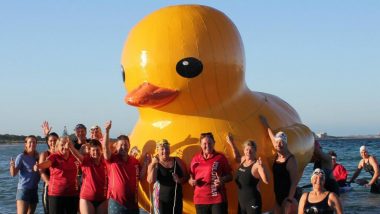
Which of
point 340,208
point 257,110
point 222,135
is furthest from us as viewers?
point 257,110

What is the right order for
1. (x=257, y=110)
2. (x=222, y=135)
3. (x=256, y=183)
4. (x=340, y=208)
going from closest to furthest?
(x=340, y=208) → (x=256, y=183) → (x=222, y=135) → (x=257, y=110)

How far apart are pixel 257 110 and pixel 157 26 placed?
5.88 ft

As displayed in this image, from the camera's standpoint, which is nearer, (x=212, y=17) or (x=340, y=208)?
(x=340, y=208)

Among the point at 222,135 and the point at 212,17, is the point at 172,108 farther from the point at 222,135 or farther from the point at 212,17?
the point at 212,17

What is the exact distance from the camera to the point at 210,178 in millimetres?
6863

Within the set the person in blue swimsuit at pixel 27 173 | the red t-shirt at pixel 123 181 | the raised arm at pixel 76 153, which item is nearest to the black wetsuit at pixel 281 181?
the red t-shirt at pixel 123 181

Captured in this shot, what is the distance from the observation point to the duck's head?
7.39m

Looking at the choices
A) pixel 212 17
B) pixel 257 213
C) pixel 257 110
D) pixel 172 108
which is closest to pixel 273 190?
pixel 257 213

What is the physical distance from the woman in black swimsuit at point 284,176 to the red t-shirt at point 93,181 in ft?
7.02

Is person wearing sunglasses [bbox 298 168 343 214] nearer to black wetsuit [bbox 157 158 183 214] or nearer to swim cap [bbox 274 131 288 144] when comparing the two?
swim cap [bbox 274 131 288 144]

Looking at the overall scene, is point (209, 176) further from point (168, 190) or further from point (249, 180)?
point (168, 190)

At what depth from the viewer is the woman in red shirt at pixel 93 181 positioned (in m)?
7.22

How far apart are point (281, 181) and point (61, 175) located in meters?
2.83

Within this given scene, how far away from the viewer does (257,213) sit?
695 cm
